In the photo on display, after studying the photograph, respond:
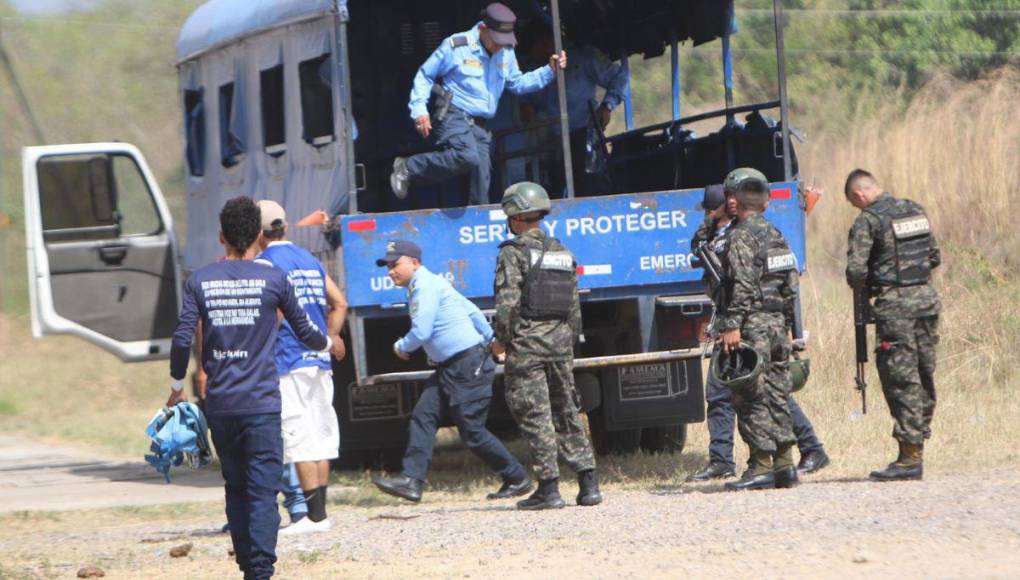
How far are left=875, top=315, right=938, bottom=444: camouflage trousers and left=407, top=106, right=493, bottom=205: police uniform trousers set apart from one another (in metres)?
2.58

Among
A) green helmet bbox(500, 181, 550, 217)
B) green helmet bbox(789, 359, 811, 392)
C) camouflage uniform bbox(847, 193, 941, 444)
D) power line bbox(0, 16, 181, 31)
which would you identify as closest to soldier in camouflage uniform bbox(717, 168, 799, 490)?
green helmet bbox(789, 359, 811, 392)

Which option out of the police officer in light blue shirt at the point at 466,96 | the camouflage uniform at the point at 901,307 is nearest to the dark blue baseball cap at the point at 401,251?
the police officer in light blue shirt at the point at 466,96

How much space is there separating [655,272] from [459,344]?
131 cm

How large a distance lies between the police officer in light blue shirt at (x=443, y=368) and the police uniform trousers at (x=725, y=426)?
1.15 meters

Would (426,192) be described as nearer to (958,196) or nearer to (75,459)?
(75,459)

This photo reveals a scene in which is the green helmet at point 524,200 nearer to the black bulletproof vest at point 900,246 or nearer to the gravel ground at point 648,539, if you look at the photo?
the gravel ground at point 648,539

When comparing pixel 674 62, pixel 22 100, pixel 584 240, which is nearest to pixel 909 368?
pixel 584 240

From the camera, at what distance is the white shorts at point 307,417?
7941 mm

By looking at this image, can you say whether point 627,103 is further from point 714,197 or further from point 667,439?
point 714,197

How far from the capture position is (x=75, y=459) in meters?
13.3

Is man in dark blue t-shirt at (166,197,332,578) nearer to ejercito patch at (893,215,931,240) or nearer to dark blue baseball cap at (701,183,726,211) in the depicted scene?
dark blue baseball cap at (701,183,726,211)

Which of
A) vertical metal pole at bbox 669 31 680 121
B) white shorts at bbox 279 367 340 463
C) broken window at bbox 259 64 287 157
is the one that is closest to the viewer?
white shorts at bbox 279 367 340 463

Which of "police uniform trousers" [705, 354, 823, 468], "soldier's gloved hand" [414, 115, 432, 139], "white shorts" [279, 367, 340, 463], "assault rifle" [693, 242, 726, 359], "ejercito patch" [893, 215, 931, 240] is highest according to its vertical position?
"soldier's gloved hand" [414, 115, 432, 139]

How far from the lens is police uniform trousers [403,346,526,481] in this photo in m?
9.00
